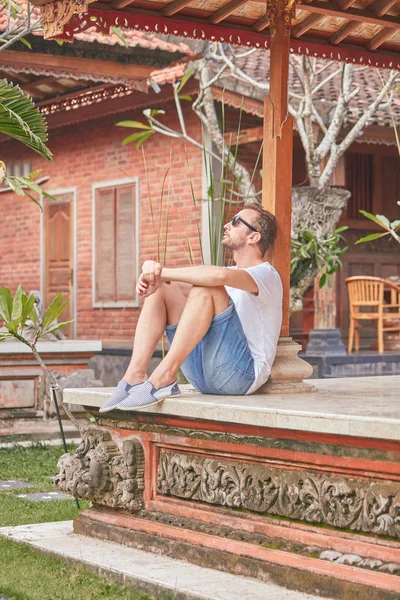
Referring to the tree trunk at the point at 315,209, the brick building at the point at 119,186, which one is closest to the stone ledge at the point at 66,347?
the tree trunk at the point at 315,209

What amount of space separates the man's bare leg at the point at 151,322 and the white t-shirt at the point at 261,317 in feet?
0.92

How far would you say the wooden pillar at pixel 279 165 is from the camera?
19.7 ft

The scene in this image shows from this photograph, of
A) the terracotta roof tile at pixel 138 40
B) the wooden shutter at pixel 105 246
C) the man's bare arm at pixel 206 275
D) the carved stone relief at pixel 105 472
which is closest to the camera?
the man's bare arm at pixel 206 275

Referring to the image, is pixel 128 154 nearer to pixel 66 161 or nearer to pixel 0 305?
pixel 66 161

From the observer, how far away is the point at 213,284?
17.2 ft

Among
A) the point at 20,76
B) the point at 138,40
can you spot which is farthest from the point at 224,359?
the point at 20,76

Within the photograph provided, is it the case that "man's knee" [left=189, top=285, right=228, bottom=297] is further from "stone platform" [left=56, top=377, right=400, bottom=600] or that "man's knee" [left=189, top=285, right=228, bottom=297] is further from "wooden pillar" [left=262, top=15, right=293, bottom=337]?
"wooden pillar" [left=262, top=15, right=293, bottom=337]

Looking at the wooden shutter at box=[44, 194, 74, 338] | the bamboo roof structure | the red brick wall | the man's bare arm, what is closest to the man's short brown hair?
the man's bare arm

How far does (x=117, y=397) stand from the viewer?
5.46m

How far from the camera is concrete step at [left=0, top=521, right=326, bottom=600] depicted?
4574 millimetres

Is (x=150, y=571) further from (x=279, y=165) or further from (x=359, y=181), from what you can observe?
(x=359, y=181)

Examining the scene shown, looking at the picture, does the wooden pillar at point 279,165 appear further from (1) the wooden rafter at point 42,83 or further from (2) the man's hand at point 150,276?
(1) the wooden rafter at point 42,83

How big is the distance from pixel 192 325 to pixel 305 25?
258 cm

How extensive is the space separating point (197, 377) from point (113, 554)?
0.93 meters
